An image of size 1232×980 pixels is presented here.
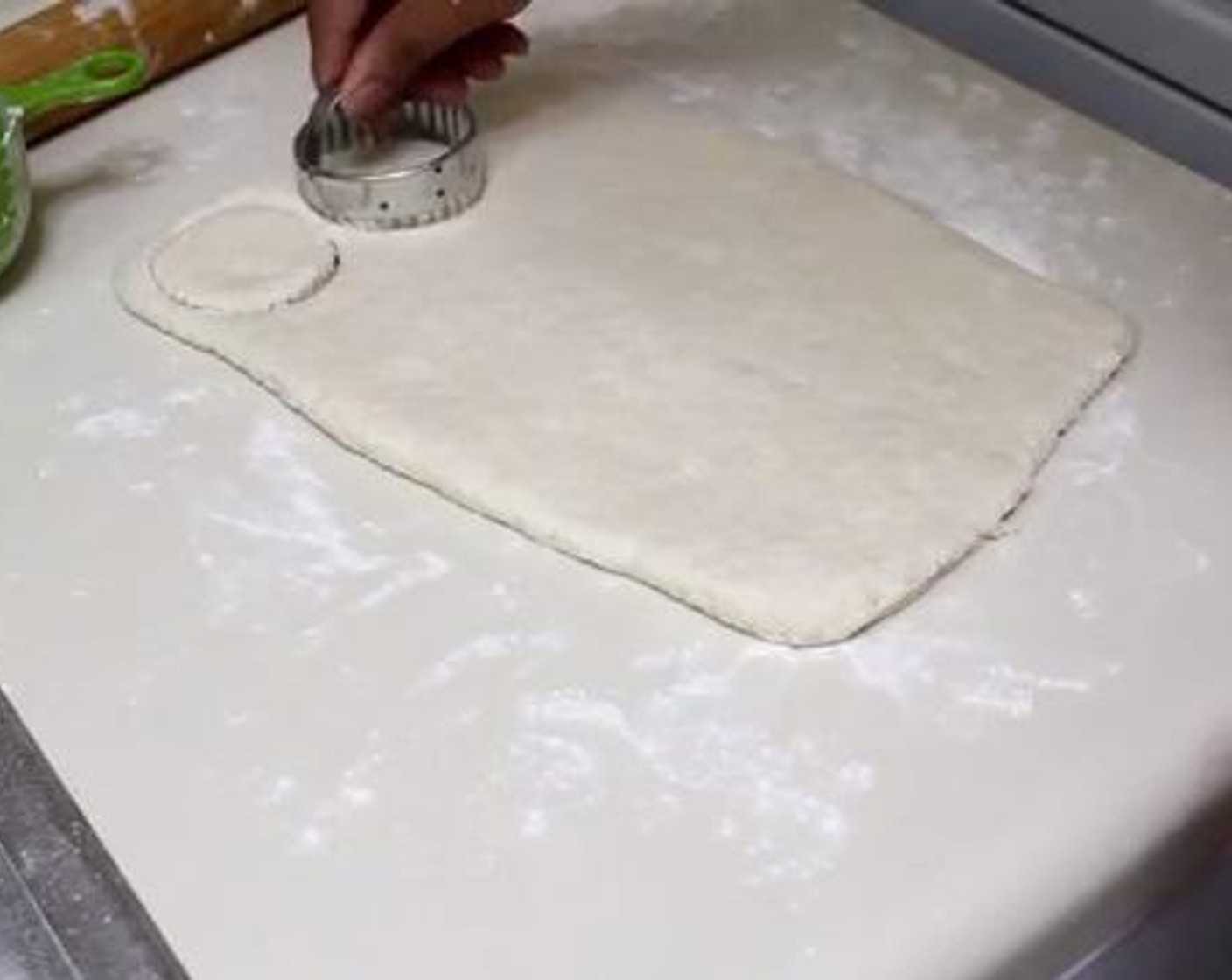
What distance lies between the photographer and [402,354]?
97 centimetres

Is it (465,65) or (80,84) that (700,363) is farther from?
(80,84)

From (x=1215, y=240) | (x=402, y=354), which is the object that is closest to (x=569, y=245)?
(x=402, y=354)

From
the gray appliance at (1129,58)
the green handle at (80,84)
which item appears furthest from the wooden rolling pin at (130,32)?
the gray appliance at (1129,58)

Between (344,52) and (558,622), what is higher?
(344,52)

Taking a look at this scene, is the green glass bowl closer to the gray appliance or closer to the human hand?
the human hand

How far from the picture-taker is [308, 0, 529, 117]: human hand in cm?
101

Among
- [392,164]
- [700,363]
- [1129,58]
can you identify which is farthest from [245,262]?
[1129,58]

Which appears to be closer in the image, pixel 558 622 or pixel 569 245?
pixel 558 622

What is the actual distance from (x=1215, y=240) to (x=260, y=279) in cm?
48

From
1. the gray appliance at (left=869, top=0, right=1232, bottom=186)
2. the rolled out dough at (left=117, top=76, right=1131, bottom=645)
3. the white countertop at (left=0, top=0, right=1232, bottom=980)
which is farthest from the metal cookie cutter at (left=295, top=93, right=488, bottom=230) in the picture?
the gray appliance at (left=869, top=0, right=1232, bottom=186)

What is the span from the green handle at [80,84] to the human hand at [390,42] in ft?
0.38

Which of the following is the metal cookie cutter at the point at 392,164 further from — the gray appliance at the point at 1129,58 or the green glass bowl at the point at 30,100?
the gray appliance at the point at 1129,58

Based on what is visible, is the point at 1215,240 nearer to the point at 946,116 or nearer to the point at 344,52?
the point at 946,116

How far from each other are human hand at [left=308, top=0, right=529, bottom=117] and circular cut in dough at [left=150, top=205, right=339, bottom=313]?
2.8 inches
